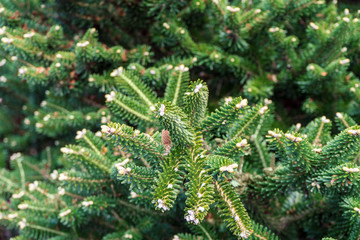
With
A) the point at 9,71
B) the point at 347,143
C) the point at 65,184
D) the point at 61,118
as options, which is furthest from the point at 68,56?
the point at 347,143

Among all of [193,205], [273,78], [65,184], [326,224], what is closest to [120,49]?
[65,184]

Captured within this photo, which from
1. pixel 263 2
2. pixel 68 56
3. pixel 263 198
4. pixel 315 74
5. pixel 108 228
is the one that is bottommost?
pixel 108 228

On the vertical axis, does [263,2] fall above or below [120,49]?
above

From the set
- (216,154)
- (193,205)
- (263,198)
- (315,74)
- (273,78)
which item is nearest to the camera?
(193,205)

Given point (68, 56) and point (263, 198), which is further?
point (68, 56)

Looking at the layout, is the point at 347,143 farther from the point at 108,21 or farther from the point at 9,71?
the point at 9,71

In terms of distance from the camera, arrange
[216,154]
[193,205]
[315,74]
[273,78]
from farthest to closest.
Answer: [273,78] < [315,74] < [216,154] < [193,205]
